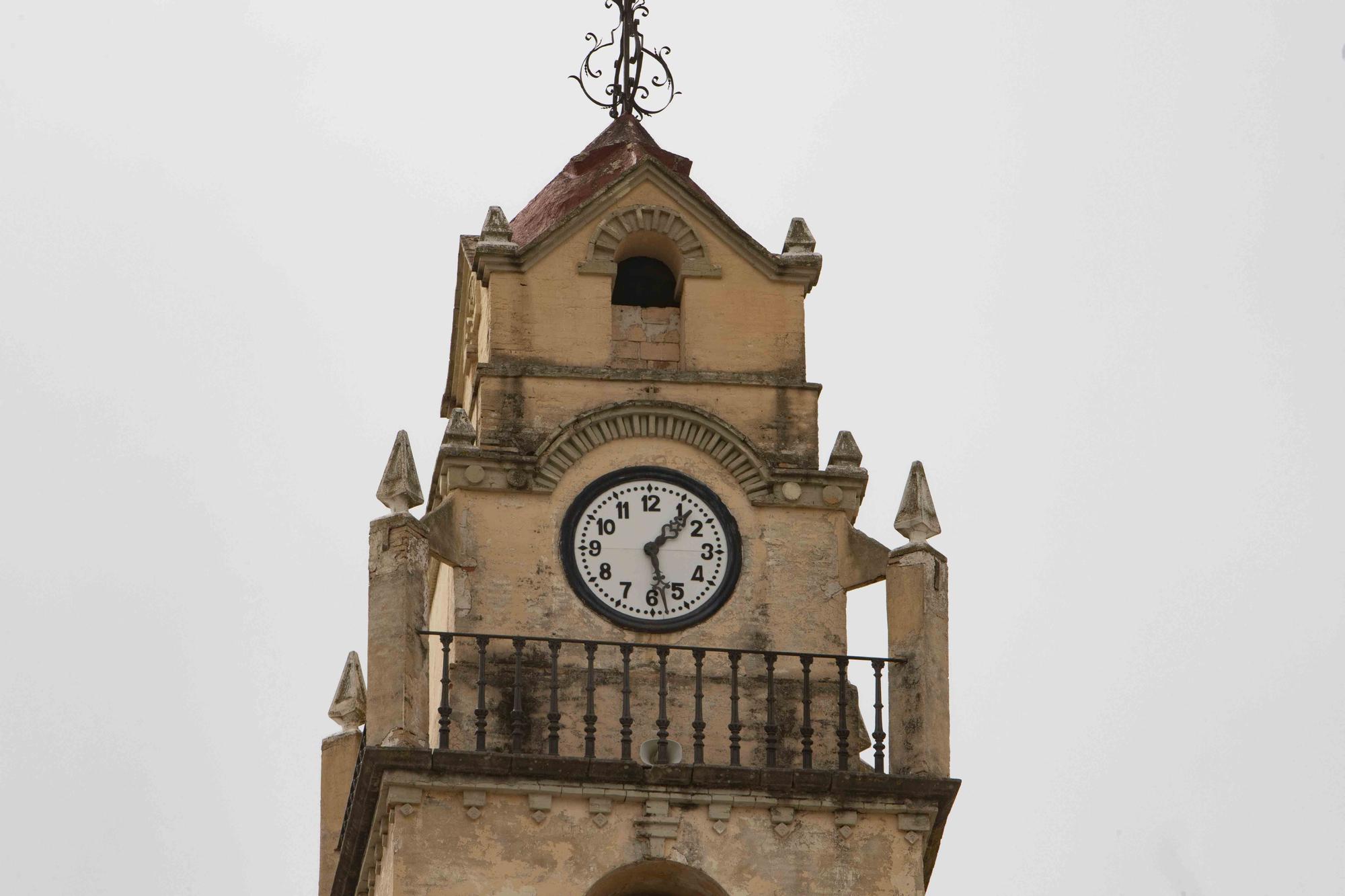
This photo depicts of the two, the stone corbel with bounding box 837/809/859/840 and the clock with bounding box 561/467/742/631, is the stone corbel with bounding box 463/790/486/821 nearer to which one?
the clock with bounding box 561/467/742/631

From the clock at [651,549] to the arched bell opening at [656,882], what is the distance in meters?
2.45

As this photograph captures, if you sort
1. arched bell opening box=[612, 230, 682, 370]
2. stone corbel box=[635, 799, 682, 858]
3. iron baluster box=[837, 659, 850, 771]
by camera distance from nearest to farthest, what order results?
stone corbel box=[635, 799, 682, 858]
iron baluster box=[837, 659, 850, 771]
arched bell opening box=[612, 230, 682, 370]

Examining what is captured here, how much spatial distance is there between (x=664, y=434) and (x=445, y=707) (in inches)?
150

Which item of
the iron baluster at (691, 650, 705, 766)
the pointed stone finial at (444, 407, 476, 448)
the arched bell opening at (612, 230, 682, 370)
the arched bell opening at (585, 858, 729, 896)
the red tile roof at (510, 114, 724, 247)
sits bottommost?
the arched bell opening at (585, 858, 729, 896)

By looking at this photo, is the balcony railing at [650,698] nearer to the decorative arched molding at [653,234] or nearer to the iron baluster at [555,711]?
the iron baluster at [555,711]

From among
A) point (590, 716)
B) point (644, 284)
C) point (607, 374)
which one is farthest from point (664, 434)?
point (590, 716)

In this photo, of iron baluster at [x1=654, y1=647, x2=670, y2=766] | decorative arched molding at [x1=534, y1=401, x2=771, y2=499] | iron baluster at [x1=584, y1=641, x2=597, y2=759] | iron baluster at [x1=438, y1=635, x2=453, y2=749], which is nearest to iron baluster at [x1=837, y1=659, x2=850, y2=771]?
iron baluster at [x1=654, y1=647, x2=670, y2=766]

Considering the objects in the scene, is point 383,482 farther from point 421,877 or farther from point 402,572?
point 421,877

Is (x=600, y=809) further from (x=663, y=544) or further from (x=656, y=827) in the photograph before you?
(x=663, y=544)

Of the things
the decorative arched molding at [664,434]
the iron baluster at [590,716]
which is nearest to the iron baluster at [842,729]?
the decorative arched molding at [664,434]

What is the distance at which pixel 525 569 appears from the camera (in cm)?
3912

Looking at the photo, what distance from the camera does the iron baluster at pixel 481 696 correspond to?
3762 cm

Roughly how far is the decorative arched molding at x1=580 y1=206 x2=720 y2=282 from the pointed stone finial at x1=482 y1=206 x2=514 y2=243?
768mm

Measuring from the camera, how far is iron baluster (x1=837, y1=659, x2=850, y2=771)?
38.0 m
